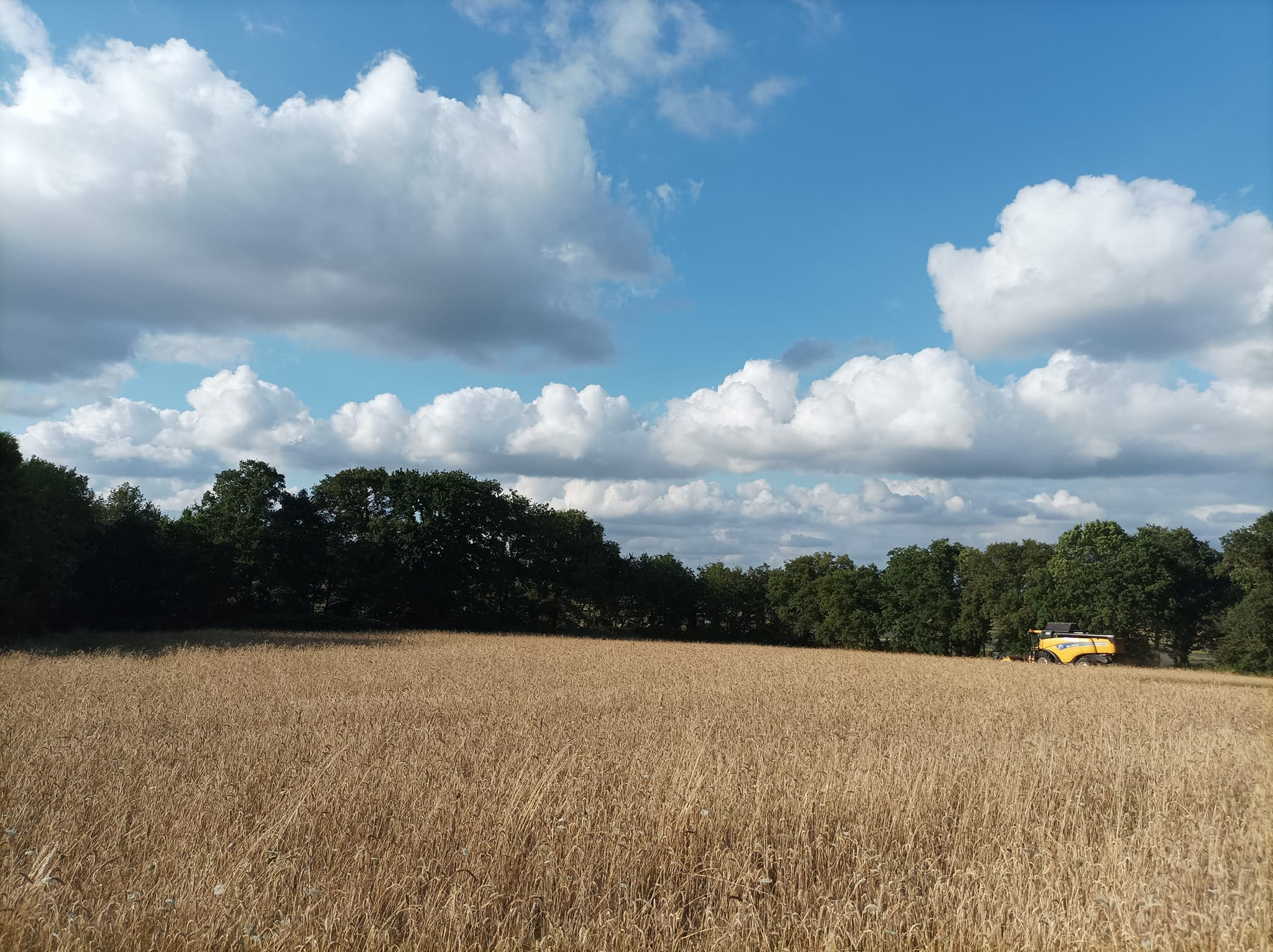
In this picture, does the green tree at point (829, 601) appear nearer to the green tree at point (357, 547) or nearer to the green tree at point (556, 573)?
the green tree at point (556, 573)

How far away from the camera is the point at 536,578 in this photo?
188 ft

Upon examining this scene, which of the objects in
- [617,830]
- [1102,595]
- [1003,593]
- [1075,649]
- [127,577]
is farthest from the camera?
[1003,593]

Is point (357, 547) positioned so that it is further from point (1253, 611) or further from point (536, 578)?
point (1253, 611)

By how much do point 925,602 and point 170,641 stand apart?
167 feet

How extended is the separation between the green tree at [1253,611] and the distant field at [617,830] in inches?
1615

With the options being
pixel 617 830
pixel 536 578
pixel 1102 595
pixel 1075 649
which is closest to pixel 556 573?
pixel 536 578

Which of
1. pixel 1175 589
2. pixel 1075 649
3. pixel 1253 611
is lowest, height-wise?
pixel 1075 649

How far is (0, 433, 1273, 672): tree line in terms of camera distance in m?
40.6

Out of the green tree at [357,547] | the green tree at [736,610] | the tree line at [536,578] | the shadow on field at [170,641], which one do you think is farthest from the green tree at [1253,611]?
the green tree at [357,547]

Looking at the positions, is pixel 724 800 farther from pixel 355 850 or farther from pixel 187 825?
pixel 187 825

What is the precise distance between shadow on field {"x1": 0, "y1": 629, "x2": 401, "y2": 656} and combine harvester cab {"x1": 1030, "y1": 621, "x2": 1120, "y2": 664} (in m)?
32.3

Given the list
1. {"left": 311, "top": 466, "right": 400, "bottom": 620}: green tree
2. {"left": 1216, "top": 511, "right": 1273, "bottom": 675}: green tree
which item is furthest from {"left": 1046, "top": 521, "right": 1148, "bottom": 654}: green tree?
{"left": 311, "top": 466, "right": 400, "bottom": 620}: green tree

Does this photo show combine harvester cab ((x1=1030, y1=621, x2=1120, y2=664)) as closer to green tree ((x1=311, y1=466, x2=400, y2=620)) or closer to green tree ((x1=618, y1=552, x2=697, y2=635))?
green tree ((x1=618, y1=552, x2=697, y2=635))

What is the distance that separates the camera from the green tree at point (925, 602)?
192 feet
